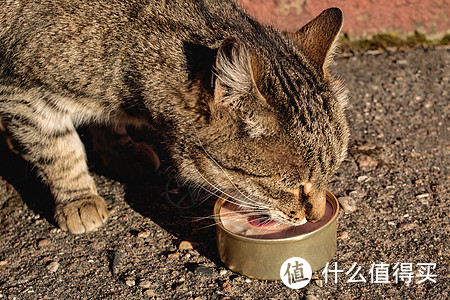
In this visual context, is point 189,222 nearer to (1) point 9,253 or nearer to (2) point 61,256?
(2) point 61,256

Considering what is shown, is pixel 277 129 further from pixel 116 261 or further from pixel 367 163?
pixel 367 163

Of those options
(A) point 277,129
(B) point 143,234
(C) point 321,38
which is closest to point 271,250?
(A) point 277,129

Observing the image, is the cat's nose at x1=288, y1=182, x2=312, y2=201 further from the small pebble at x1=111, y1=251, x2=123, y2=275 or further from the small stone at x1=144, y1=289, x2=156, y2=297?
the small pebble at x1=111, y1=251, x2=123, y2=275

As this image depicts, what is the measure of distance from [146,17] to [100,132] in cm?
118

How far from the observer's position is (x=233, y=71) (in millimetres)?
2584

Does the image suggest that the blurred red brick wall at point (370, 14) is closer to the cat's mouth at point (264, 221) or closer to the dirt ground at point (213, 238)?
the dirt ground at point (213, 238)

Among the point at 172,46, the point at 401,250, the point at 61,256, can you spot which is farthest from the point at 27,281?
the point at 401,250

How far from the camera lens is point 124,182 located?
3.99 metres

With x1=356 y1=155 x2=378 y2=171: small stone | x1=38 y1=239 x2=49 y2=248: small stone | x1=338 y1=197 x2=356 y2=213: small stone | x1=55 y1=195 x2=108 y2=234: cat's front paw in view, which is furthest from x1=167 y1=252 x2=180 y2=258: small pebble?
x1=356 y1=155 x2=378 y2=171: small stone

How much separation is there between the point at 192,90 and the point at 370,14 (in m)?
3.03

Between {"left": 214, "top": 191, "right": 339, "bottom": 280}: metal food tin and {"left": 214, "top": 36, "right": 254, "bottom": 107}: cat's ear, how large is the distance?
651mm

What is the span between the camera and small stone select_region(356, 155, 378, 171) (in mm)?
3967

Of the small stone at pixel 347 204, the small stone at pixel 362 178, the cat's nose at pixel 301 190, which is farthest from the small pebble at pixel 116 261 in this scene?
the small stone at pixel 362 178

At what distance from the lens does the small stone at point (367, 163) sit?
3967mm
